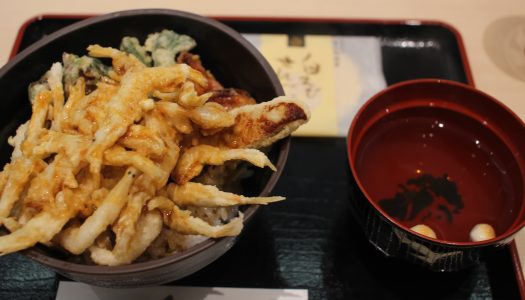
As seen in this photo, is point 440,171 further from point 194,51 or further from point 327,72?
point 194,51

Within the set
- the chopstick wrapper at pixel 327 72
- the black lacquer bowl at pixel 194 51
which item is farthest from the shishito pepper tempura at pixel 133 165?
the chopstick wrapper at pixel 327 72

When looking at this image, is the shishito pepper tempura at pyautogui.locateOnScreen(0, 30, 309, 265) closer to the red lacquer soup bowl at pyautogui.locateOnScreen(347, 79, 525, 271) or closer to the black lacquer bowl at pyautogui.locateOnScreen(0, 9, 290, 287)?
the black lacquer bowl at pyautogui.locateOnScreen(0, 9, 290, 287)

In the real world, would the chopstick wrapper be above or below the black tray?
above

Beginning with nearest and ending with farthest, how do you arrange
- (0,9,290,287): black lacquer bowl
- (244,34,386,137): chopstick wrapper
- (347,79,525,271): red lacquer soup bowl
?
1. (0,9,290,287): black lacquer bowl
2. (347,79,525,271): red lacquer soup bowl
3. (244,34,386,137): chopstick wrapper

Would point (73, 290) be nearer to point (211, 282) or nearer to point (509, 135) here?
point (211, 282)

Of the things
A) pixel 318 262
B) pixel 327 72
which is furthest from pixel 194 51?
pixel 318 262

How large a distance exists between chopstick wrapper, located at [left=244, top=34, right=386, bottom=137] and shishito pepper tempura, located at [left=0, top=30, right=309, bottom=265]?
471mm

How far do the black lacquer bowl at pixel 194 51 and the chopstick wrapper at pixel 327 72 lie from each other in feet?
1.05

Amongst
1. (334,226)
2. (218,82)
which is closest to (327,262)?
(334,226)

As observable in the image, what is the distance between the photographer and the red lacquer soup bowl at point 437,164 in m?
1.19

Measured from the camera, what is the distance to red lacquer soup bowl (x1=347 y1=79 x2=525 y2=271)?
46.9 inches

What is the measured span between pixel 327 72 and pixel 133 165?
2.93 feet

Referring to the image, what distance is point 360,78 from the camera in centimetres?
162

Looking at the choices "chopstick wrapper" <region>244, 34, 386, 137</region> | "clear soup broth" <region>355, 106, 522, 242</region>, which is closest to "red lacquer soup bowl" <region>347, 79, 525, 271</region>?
"clear soup broth" <region>355, 106, 522, 242</region>
